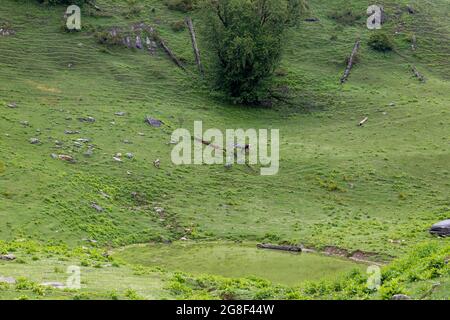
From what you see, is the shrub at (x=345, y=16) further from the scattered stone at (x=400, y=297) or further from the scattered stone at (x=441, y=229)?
the scattered stone at (x=400, y=297)

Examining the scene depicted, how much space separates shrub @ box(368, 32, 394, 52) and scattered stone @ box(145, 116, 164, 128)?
36.8 meters

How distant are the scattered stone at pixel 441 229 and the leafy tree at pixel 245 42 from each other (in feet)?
95.7

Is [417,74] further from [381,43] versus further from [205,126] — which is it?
[205,126]

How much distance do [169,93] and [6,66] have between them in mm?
16110

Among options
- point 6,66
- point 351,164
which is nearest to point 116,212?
point 351,164

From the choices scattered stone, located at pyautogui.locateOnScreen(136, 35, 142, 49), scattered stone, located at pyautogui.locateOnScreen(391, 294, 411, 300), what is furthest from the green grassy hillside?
scattered stone, located at pyautogui.locateOnScreen(391, 294, 411, 300)

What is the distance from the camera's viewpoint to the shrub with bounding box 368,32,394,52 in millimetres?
79250

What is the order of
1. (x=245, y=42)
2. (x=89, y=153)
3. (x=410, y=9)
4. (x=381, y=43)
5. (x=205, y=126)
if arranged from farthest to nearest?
(x=410, y=9) → (x=381, y=43) → (x=245, y=42) → (x=205, y=126) → (x=89, y=153)

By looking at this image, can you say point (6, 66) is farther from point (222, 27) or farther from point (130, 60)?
point (222, 27)

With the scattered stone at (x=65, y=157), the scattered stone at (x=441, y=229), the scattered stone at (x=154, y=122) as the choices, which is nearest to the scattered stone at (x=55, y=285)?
the scattered stone at (x=65, y=157)

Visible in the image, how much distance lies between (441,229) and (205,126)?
25.1 metres

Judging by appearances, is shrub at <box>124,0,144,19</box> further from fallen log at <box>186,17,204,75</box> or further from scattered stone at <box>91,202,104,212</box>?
scattered stone at <box>91,202,104,212</box>

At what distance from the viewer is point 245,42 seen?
61688 millimetres

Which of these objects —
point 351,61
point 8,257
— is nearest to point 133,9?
point 351,61
